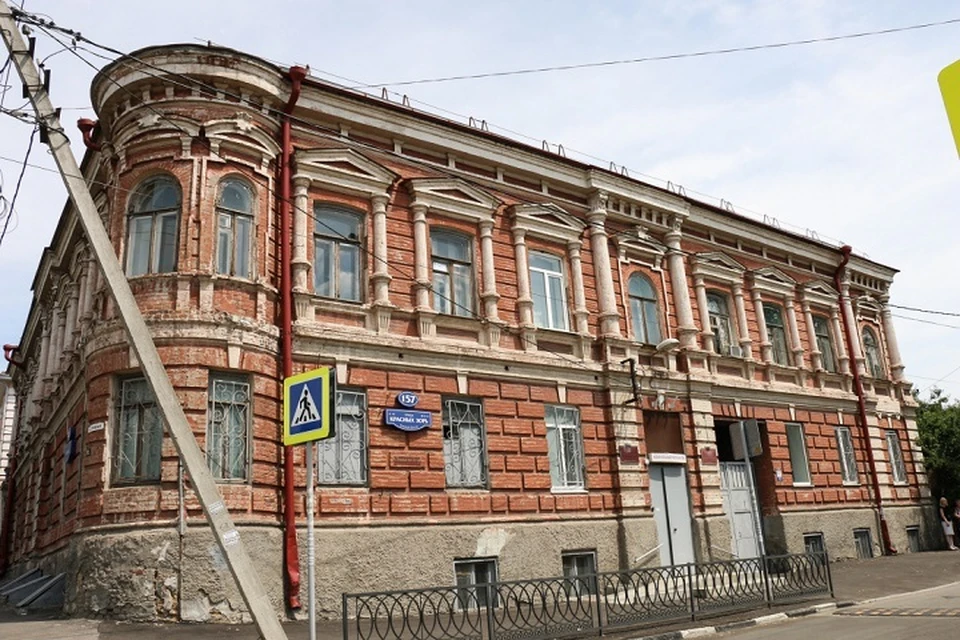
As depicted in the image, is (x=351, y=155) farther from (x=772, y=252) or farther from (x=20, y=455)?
(x=20, y=455)

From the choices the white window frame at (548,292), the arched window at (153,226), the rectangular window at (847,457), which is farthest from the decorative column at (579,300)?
the rectangular window at (847,457)

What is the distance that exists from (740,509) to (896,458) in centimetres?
772

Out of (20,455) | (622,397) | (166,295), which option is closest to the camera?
(166,295)

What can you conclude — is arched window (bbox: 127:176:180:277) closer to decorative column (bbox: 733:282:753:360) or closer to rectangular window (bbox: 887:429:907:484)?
decorative column (bbox: 733:282:753:360)

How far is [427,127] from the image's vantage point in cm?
1536

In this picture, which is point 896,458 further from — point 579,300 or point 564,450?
point 564,450

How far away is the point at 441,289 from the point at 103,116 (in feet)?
21.5

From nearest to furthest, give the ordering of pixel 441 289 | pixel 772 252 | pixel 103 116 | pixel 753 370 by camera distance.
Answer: pixel 103 116, pixel 441 289, pixel 753 370, pixel 772 252

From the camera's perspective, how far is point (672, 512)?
16844 millimetres

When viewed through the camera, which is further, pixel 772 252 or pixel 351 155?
pixel 772 252

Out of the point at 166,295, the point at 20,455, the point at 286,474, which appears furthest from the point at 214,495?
the point at 20,455

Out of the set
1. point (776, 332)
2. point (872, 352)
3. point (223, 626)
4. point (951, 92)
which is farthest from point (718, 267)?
point (951, 92)

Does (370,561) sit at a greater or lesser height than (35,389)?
lesser

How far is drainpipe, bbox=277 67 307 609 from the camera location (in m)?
11.6
